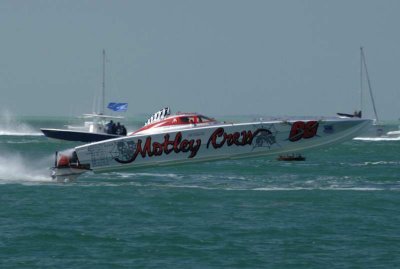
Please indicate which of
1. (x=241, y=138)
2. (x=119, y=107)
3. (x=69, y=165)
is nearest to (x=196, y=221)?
(x=241, y=138)

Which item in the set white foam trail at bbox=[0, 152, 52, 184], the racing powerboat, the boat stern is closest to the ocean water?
white foam trail at bbox=[0, 152, 52, 184]

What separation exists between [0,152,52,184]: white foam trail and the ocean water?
5cm

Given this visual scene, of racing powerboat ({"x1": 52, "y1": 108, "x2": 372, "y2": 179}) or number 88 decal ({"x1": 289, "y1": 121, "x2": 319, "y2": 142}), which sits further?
number 88 decal ({"x1": 289, "y1": 121, "x2": 319, "y2": 142})

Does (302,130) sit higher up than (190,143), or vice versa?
(302,130)

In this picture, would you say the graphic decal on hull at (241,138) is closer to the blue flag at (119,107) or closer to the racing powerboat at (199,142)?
the racing powerboat at (199,142)

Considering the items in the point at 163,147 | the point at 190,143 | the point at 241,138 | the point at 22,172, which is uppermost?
the point at 241,138

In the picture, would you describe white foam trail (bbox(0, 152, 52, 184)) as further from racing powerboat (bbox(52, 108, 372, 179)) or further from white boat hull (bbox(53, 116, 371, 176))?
white boat hull (bbox(53, 116, 371, 176))

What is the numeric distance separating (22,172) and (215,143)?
10152mm

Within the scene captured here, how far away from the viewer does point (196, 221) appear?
82.1ft

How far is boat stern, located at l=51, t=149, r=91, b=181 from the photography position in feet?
107

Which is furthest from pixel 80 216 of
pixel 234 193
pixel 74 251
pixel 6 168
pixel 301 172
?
pixel 301 172

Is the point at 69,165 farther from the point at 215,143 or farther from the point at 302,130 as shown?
the point at 302,130

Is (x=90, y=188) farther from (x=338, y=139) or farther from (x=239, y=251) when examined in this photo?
(x=239, y=251)

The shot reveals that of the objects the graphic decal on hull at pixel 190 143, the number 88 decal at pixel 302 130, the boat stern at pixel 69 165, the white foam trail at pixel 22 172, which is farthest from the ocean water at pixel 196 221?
the number 88 decal at pixel 302 130
